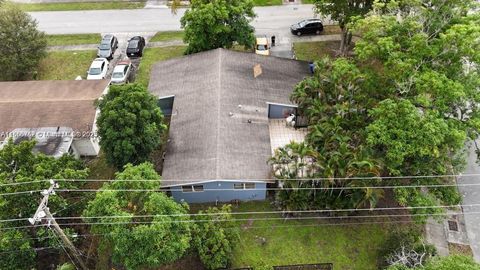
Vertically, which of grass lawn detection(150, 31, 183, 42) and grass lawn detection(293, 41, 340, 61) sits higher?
grass lawn detection(150, 31, 183, 42)

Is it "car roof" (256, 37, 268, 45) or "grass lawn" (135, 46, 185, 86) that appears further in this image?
"car roof" (256, 37, 268, 45)

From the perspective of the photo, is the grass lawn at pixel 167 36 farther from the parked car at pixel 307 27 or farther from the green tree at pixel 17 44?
the parked car at pixel 307 27

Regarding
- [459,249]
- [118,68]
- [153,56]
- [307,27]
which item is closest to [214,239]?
[459,249]

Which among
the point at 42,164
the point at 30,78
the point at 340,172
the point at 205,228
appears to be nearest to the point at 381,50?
the point at 340,172

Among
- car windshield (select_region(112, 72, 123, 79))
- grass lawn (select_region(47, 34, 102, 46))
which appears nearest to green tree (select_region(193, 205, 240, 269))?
car windshield (select_region(112, 72, 123, 79))

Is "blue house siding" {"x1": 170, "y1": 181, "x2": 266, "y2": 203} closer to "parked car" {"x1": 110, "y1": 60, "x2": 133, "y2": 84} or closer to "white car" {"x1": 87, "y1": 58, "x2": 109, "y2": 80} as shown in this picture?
"parked car" {"x1": 110, "y1": 60, "x2": 133, "y2": 84}

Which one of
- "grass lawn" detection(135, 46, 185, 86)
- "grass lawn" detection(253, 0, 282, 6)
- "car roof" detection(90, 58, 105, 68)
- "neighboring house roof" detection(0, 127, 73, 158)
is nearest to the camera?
"neighboring house roof" detection(0, 127, 73, 158)

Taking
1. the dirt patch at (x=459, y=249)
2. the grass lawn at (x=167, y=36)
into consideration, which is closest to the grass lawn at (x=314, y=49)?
the grass lawn at (x=167, y=36)
